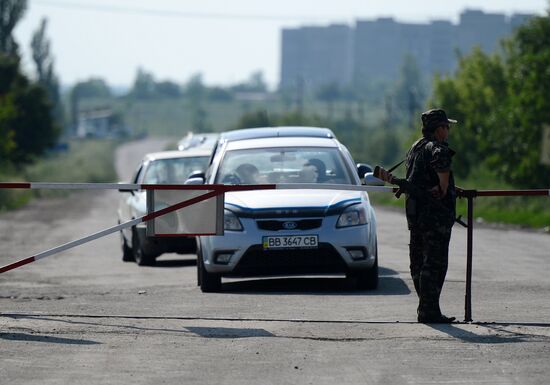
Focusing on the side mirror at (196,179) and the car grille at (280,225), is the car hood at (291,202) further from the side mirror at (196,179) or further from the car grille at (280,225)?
the side mirror at (196,179)

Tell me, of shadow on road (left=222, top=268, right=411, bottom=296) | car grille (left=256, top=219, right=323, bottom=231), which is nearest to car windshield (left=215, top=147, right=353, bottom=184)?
shadow on road (left=222, top=268, right=411, bottom=296)

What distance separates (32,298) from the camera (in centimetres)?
1373

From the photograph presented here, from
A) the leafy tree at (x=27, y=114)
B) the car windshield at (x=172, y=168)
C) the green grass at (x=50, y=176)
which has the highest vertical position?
the car windshield at (x=172, y=168)

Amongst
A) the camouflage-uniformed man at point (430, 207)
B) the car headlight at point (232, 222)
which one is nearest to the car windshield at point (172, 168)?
the car headlight at point (232, 222)

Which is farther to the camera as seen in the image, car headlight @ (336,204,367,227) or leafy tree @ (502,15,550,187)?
leafy tree @ (502,15,550,187)

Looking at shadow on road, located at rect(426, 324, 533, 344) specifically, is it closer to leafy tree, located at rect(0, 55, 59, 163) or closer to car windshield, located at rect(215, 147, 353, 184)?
car windshield, located at rect(215, 147, 353, 184)

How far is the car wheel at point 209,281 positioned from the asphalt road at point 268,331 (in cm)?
19

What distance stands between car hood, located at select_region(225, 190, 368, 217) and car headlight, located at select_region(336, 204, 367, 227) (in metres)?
0.05

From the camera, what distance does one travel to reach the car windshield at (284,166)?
1477cm

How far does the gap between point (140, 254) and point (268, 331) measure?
29.0ft

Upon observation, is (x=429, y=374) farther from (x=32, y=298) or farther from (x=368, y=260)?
(x=32, y=298)

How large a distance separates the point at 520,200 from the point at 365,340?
29.1 meters

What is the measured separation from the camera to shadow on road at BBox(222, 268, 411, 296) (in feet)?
45.1

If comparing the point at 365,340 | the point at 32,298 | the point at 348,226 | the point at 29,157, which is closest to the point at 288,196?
the point at 348,226
